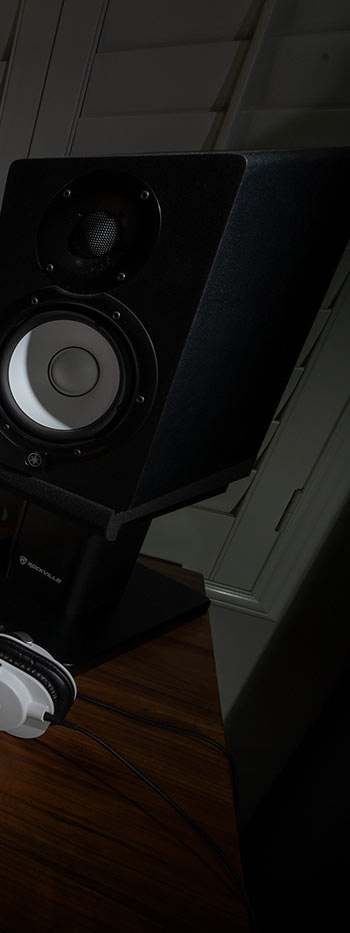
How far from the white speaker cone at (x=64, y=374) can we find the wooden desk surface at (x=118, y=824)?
0.25 meters

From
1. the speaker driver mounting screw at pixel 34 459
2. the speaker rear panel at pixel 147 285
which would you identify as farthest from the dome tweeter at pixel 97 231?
the speaker driver mounting screw at pixel 34 459

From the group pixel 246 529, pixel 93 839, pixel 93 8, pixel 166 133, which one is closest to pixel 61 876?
pixel 93 839

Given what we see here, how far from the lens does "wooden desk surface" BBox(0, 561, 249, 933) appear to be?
340mm

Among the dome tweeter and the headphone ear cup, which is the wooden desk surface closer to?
the headphone ear cup

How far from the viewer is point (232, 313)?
45 cm

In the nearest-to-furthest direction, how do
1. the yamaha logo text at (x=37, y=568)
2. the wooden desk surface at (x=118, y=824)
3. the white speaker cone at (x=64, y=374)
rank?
1. the wooden desk surface at (x=118, y=824)
2. the white speaker cone at (x=64, y=374)
3. the yamaha logo text at (x=37, y=568)

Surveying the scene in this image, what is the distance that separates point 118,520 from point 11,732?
0.19 m

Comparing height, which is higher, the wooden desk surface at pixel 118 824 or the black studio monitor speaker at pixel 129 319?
the black studio monitor speaker at pixel 129 319

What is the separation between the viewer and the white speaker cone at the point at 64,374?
1.46ft

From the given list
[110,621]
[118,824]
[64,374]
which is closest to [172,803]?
[118,824]

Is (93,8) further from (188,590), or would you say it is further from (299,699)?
(299,699)

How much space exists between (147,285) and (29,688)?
316 mm

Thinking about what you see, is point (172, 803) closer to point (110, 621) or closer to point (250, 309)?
point (110, 621)

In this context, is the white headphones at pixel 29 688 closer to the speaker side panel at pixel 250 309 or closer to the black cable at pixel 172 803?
the black cable at pixel 172 803
